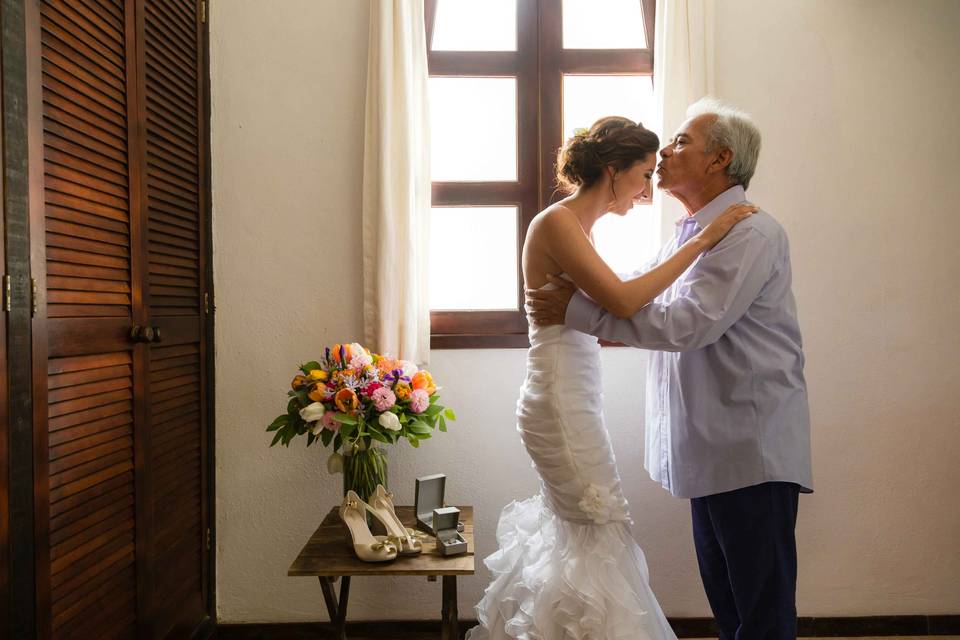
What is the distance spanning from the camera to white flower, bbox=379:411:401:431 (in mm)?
2010

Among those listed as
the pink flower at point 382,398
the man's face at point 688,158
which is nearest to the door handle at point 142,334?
the pink flower at point 382,398

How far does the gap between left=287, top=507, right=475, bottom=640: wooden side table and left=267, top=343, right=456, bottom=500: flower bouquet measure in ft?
0.54

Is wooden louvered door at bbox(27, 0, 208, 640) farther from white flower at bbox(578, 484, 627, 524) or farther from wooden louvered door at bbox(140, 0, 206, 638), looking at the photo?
white flower at bbox(578, 484, 627, 524)

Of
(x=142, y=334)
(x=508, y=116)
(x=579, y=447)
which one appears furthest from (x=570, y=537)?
(x=508, y=116)

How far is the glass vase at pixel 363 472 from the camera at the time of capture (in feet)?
7.03

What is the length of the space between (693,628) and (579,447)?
121cm

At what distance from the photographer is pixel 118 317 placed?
5.94 feet

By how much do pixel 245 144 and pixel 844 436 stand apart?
2457 millimetres

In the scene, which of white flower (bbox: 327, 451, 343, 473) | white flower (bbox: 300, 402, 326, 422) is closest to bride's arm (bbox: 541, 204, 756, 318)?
white flower (bbox: 300, 402, 326, 422)

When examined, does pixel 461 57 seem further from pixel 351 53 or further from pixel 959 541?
pixel 959 541

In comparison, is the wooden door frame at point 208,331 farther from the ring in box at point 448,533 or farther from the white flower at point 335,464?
the ring in box at point 448,533

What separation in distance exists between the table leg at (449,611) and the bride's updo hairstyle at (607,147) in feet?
3.99

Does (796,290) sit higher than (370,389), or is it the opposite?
(796,290)

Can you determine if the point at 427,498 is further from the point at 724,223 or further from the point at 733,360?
the point at 724,223
